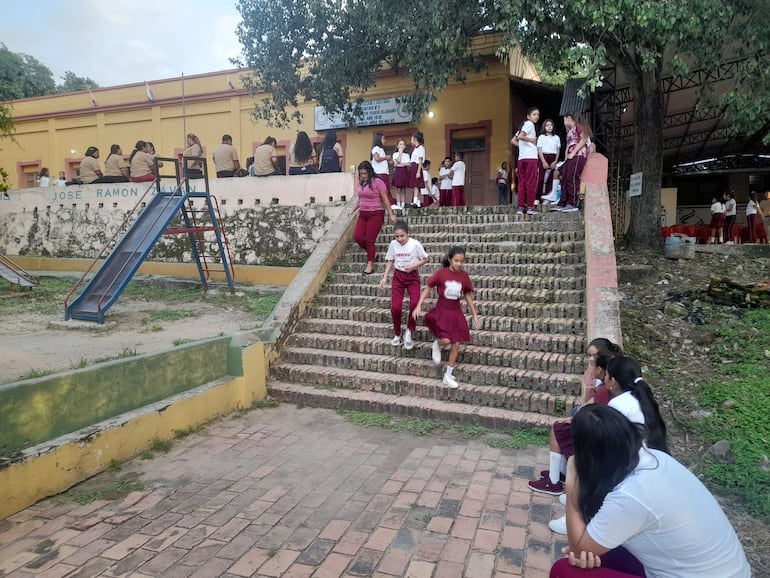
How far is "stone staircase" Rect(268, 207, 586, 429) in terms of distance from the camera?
5.04m

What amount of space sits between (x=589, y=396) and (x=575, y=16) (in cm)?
611

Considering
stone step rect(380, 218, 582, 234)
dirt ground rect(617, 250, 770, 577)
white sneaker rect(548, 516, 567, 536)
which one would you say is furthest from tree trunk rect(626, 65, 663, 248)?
white sneaker rect(548, 516, 567, 536)

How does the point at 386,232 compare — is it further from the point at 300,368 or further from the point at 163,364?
the point at 163,364

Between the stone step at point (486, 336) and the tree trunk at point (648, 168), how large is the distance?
226 inches

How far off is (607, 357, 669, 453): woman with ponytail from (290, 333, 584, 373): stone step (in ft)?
6.06

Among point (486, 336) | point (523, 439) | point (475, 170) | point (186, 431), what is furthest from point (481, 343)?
point (475, 170)

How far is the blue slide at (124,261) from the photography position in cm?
717

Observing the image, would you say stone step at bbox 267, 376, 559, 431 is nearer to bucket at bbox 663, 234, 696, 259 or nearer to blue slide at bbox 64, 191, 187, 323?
blue slide at bbox 64, 191, 187, 323

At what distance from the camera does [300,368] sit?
232 inches

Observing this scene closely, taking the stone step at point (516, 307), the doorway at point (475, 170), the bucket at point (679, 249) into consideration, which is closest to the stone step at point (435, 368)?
the stone step at point (516, 307)

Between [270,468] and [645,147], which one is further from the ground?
[645,147]

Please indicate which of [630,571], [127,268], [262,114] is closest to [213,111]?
[262,114]

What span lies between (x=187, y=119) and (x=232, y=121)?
1.80 metres

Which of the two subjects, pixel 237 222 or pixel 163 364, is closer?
pixel 163 364
